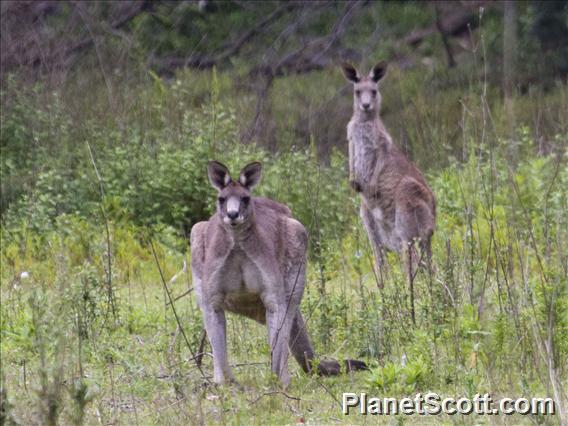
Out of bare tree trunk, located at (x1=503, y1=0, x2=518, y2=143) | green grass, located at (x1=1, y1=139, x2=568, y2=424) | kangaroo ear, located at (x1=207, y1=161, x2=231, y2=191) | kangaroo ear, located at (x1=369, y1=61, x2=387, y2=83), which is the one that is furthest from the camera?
bare tree trunk, located at (x1=503, y1=0, x2=518, y2=143)

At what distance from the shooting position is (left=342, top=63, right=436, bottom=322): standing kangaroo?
10016 mm

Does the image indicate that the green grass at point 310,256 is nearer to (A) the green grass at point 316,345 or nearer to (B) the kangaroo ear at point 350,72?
(A) the green grass at point 316,345

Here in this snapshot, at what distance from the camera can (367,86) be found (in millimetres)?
11203

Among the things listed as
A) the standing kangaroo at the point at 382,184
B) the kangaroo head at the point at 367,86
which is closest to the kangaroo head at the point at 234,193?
the standing kangaroo at the point at 382,184

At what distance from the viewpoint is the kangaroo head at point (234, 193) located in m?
6.65

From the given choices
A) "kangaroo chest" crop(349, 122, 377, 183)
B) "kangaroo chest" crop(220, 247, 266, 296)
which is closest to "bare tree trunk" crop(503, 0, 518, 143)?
"kangaroo chest" crop(349, 122, 377, 183)

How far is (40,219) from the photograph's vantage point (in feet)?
35.0

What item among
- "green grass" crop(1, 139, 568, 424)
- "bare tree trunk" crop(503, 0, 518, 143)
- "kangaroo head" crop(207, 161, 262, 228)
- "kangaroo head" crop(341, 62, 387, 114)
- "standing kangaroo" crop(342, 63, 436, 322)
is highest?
"bare tree trunk" crop(503, 0, 518, 143)

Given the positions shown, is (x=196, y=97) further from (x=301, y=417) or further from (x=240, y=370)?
(x=301, y=417)

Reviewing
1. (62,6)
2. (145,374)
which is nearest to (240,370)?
(145,374)

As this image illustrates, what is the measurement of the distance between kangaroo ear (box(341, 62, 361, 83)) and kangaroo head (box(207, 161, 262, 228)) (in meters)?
4.37

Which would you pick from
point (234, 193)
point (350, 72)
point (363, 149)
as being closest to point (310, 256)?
point (363, 149)

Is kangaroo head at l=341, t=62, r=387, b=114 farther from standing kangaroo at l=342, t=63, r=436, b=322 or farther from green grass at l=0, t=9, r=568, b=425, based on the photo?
green grass at l=0, t=9, r=568, b=425

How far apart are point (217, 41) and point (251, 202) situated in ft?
37.7
